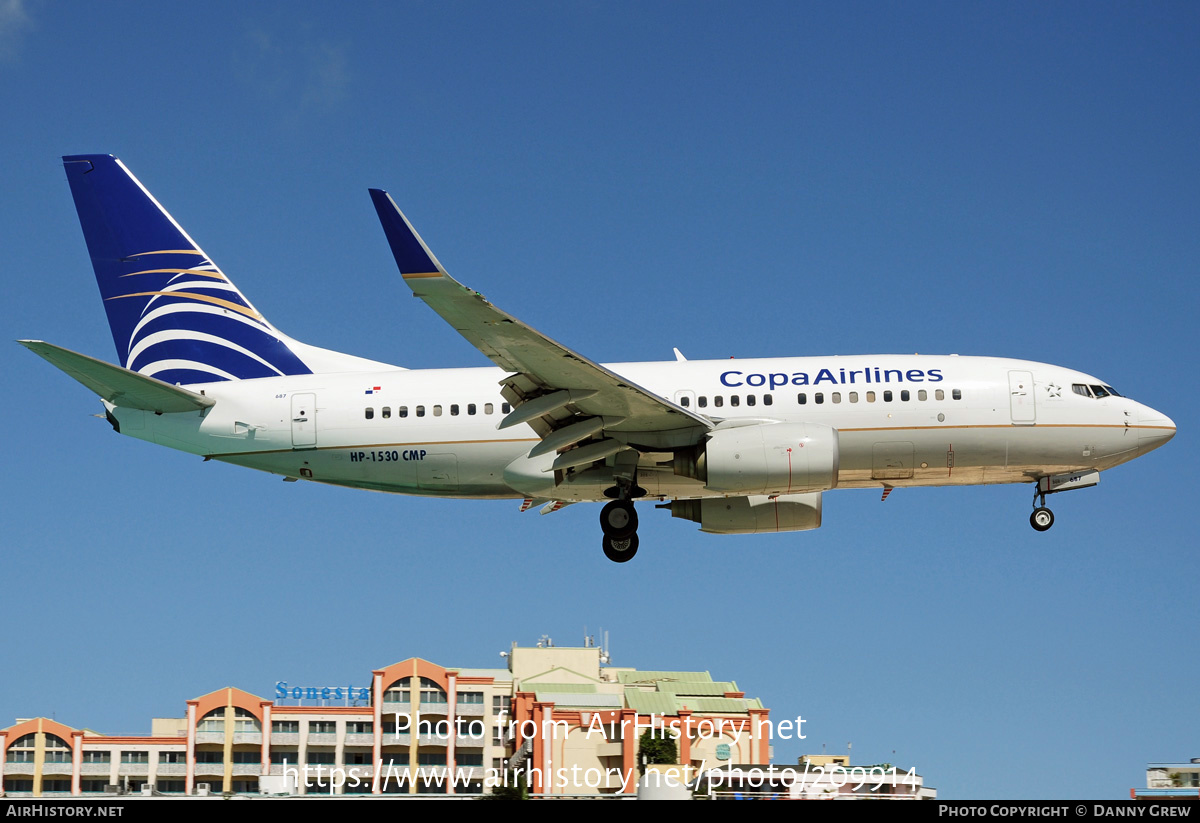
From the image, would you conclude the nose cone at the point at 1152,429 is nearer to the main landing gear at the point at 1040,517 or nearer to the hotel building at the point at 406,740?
the main landing gear at the point at 1040,517

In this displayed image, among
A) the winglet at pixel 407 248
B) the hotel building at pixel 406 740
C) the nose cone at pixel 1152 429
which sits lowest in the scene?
the hotel building at pixel 406 740

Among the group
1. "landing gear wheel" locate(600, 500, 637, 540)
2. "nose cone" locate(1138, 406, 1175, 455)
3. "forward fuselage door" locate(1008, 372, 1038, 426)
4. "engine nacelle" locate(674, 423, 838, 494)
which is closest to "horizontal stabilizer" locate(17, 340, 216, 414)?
"landing gear wheel" locate(600, 500, 637, 540)

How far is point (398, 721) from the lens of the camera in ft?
232

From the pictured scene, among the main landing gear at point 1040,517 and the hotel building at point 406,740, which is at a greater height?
the main landing gear at point 1040,517

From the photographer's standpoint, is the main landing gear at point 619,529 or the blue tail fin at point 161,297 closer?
the main landing gear at point 619,529

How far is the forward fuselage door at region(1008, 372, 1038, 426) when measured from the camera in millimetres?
28531

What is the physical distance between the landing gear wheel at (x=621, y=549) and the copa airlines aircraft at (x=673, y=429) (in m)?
0.05

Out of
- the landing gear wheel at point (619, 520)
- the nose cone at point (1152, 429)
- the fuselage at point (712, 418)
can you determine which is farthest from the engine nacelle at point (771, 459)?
the nose cone at point (1152, 429)

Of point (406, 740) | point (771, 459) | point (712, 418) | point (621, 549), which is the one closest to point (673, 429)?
point (712, 418)

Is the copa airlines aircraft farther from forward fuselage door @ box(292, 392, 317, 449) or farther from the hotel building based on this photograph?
the hotel building

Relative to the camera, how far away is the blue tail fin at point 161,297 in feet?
103

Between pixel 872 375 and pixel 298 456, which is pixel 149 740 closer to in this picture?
pixel 298 456

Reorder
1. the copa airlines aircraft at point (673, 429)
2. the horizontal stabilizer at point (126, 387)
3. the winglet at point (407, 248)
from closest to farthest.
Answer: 1. the winglet at point (407, 248)
2. the horizontal stabilizer at point (126, 387)
3. the copa airlines aircraft at point (673, 429)
